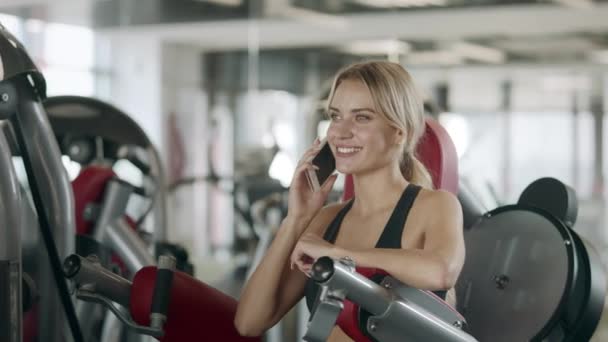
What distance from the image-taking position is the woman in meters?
1.66

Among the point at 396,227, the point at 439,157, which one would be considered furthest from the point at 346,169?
the point at 439,157

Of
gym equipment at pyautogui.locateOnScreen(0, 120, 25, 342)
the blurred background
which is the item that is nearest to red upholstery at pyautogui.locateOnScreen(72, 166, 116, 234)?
gym equipment at pyautogui.locateOnScreen(0, 120, 25, 342)

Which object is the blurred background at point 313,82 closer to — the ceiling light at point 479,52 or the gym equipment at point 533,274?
the ceiling light at point 479,52

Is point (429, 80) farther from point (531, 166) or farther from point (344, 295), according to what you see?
point (344, 295)

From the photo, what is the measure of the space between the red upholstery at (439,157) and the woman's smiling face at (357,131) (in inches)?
6.3

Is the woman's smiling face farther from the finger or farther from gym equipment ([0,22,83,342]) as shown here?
gym equipment ([0,22,83,342])

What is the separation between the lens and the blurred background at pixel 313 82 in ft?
20.5

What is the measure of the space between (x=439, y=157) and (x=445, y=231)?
0.29 metres

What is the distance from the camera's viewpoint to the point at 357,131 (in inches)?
71.3

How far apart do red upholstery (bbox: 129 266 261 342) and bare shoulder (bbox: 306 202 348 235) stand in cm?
21

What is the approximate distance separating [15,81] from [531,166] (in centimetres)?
477

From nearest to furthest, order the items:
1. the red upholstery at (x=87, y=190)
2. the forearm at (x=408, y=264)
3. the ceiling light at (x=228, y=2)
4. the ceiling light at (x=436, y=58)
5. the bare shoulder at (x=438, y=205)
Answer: the forearm at (x=408, y=264) → the bare shoulder at (x=438, y=205) → the red upholstery at (x=87, y=190) → the ceiling light at (x=436, y=58) → the ceiling light at (x=228, y=2)

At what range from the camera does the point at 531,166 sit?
638 cm

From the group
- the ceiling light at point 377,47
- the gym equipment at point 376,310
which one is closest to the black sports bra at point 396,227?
the gym equipment at point 376,310
